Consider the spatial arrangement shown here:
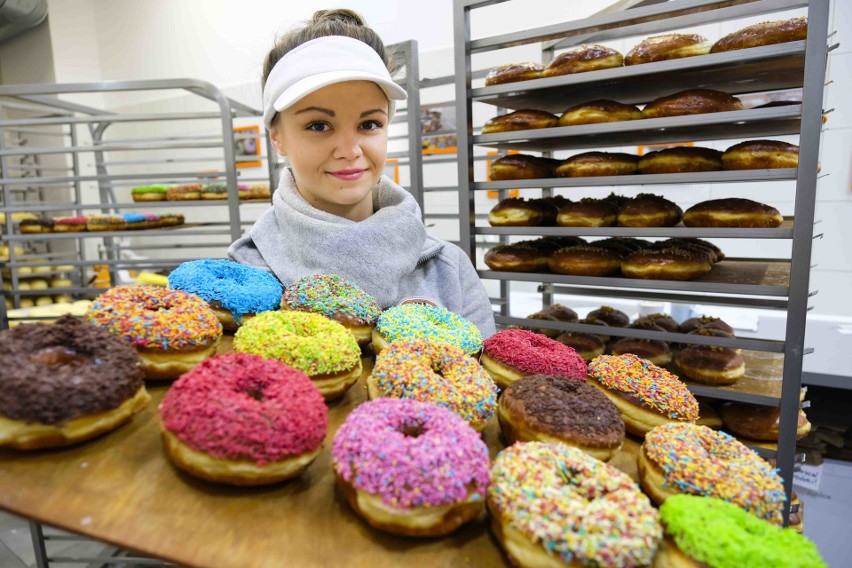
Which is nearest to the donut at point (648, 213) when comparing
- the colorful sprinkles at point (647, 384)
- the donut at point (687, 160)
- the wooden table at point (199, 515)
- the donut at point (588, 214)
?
the donut at point (588, 214)

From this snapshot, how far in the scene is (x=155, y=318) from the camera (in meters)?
1.07

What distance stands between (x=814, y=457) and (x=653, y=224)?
217 cm

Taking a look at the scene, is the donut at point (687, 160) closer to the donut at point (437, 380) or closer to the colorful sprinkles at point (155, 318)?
the donut at point (437, 380)

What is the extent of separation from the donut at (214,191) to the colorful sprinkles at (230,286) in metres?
3.09

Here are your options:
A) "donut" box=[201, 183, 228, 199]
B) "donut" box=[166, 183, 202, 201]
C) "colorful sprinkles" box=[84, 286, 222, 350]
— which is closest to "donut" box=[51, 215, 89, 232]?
"donut" box=[166, 183, 202, 201]

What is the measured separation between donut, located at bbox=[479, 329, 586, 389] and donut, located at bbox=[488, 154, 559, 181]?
142 cm

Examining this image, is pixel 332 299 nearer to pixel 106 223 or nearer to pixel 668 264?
pixel 668 264

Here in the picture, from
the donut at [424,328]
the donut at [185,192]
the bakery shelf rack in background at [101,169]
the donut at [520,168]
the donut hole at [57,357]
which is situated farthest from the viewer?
the bakery shelf rack in background at [101,169]

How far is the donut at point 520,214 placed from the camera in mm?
2580

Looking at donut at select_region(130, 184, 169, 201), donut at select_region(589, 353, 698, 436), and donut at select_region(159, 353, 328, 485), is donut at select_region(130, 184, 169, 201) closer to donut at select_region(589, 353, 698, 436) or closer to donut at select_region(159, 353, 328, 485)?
donut at select_region(159, 353, 328, 485)

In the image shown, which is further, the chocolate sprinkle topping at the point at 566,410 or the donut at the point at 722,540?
the chocolate sprinkle topping at the point at 566,410

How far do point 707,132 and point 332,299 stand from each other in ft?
7.16

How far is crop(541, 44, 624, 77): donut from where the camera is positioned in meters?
2.22

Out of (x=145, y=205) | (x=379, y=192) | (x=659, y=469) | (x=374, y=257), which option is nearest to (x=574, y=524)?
(x=659, y=469)
